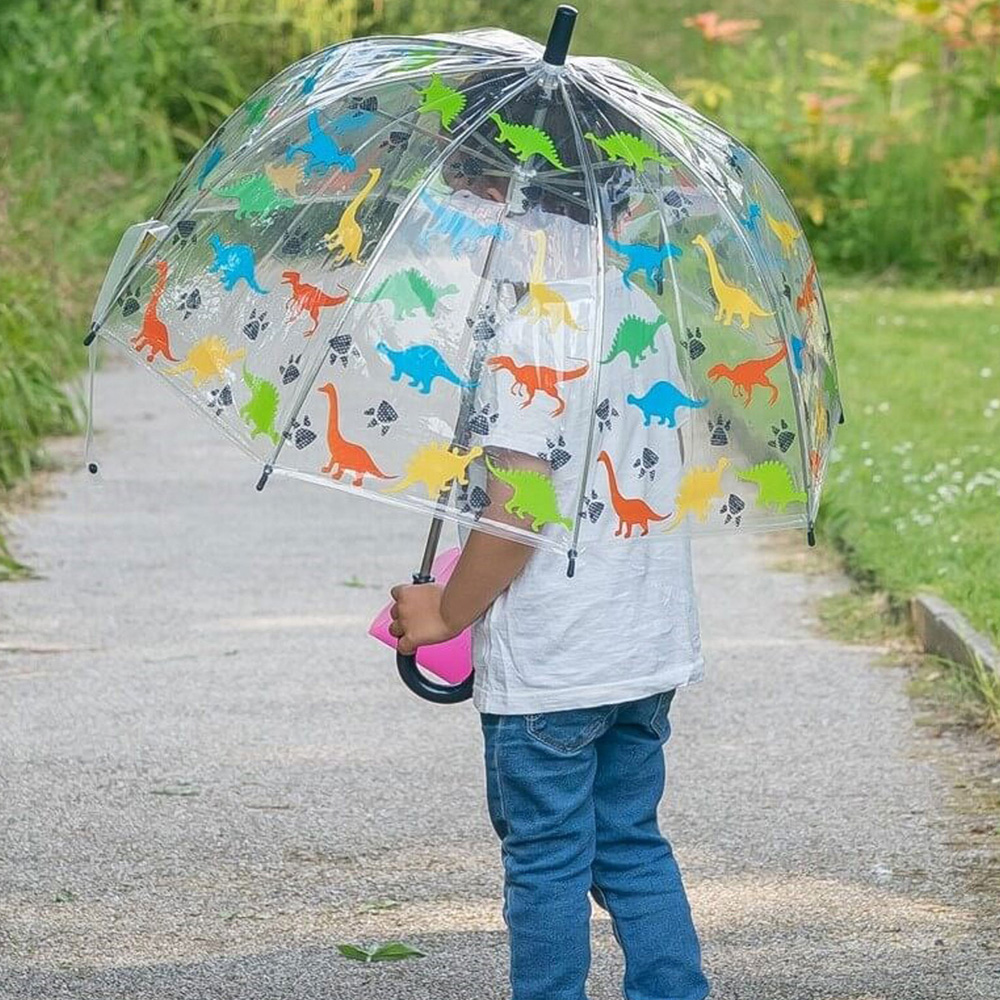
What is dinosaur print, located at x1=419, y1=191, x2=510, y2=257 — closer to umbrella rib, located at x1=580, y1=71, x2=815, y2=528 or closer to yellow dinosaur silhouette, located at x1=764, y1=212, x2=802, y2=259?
umbrella rib, located at x1=580, y1=71, x2=815, y2=528

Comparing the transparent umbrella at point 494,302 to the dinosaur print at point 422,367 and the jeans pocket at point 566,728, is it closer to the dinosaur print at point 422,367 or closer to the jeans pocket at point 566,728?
→ the dinosaur print at point 422,367

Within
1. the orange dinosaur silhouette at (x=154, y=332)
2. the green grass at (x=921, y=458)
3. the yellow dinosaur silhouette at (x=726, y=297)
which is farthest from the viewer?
the green grass at (x=921, y=458)

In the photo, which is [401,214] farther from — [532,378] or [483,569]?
[483,569]

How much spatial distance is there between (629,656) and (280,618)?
3545mm

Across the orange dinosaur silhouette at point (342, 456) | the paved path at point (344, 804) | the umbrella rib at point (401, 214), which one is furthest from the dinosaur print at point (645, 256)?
the paved path at point (344, 804)

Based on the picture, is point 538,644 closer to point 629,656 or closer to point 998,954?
point 629,656

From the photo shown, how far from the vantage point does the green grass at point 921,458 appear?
21.1 ft

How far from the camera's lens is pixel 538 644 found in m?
3.05

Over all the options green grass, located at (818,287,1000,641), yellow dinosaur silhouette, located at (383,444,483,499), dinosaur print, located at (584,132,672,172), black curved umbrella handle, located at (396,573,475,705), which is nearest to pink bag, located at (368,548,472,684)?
black curved umbrella handle, located at (396,573,475,705)

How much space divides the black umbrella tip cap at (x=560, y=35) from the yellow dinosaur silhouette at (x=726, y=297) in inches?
14.4

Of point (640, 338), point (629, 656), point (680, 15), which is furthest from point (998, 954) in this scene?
point (680, 15)

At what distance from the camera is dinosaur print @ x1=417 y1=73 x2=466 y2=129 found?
10.1 ft

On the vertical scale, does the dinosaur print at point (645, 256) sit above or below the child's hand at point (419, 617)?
above

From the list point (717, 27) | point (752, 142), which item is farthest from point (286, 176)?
point (717, 27)
